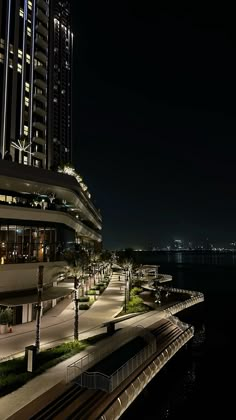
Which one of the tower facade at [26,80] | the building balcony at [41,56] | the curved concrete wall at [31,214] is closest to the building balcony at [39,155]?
the tower facade at [26,80]

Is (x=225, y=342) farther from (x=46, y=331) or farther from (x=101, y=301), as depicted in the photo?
(x=46, y=331)

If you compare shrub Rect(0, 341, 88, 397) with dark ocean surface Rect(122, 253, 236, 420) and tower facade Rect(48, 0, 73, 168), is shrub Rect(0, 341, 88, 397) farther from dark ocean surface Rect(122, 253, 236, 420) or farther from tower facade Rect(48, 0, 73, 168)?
tower facade Rect(48, 0, 73, 168)

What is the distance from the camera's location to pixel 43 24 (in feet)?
241

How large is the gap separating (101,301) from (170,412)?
26.4 metres

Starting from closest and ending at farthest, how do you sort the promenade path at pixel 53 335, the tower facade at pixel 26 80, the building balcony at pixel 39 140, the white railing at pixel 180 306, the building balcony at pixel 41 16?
the promenade path at pixel 53 335, the white railing at pixel 180 306, the tower facade at pixel 26 80, the building balcony at pixel 39 140, the building balcony at pixel 41 16

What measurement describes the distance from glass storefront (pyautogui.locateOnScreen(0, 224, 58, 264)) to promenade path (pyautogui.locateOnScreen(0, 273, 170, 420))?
632cm

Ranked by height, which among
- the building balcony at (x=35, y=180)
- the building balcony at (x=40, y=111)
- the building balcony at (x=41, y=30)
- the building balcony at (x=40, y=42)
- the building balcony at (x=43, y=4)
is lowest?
the building balcony at (x=35, y=180)

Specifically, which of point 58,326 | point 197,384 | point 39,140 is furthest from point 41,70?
point 197,384

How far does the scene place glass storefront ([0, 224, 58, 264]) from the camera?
32875 mm

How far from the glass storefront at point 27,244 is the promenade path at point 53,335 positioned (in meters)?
6.32

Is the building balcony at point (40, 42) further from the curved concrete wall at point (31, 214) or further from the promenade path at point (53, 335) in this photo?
the promenade path at point (53, 335)

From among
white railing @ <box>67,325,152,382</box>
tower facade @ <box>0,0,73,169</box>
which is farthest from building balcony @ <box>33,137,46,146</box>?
white railing @ <box>67,325,152,382</box>

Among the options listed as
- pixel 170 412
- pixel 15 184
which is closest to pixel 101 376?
pixel 170 412

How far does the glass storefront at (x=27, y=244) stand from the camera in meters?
32.9
